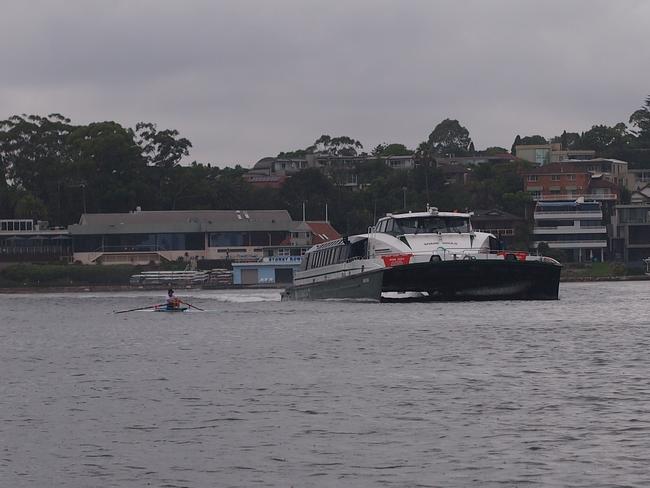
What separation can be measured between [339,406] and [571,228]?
410 feet

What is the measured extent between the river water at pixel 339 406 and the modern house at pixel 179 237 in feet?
328

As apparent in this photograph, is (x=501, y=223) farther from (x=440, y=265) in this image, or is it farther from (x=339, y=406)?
(x=339, y=406)

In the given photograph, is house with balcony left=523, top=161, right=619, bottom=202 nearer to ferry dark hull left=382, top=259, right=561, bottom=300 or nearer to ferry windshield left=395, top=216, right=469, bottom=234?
ferry windshield left=395, top=216, right=469, bottom=234

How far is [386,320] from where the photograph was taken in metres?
57.9

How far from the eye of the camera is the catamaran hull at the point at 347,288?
6750 centimetres

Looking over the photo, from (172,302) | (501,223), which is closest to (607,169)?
(501,223)

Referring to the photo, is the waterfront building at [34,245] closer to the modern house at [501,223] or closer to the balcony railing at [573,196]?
the modern house at [501,223]

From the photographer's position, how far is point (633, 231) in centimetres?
15750

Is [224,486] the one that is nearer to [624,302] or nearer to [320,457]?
[320,457]

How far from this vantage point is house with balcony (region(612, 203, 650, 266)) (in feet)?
514

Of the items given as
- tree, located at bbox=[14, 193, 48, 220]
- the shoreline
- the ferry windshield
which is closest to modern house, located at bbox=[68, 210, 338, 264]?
tree, located at bbox=[14, 193, 48, 220]

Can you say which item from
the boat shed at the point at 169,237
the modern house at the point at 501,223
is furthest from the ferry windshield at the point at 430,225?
the boat shed at the point at 169,237

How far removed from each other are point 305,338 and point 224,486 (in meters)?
27.9

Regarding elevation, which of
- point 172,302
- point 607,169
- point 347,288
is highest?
point 607,169
